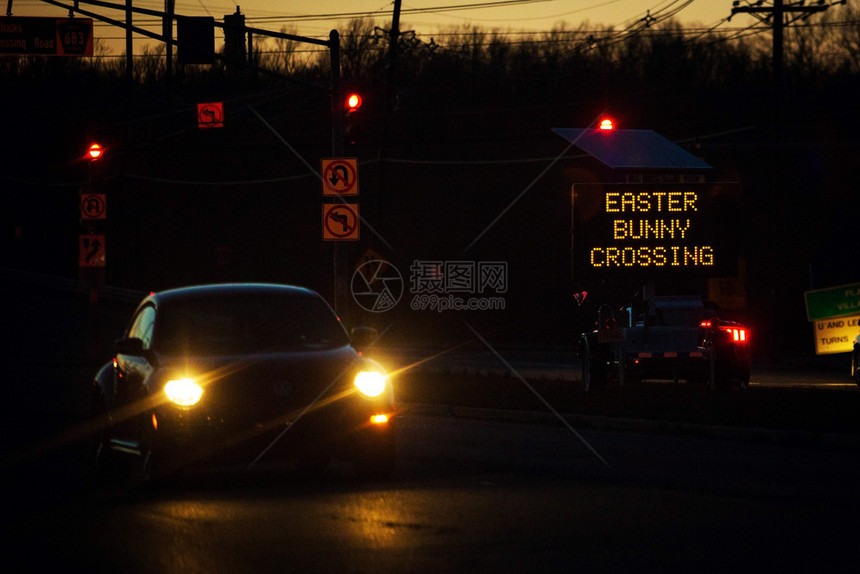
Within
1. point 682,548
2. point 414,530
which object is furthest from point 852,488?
point 414,530

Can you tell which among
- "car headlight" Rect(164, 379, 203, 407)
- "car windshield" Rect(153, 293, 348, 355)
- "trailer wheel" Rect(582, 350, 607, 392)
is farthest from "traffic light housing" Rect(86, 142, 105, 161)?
"car headlight" Rect(164, 379, 203, 407)

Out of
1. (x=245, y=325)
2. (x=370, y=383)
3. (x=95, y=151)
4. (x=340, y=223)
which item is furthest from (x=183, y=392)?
(x=95, y=151)

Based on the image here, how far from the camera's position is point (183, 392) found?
36.4ft

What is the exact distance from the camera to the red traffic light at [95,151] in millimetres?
32438

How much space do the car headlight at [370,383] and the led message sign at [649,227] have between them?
36.3ft

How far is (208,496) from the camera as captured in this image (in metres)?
10.8

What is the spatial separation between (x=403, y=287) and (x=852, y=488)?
43.7 metres

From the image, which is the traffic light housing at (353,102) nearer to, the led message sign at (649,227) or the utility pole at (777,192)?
the led message sign at (649,227)

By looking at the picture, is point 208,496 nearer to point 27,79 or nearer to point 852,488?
point 852,488

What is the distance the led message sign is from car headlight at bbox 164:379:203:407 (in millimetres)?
12094

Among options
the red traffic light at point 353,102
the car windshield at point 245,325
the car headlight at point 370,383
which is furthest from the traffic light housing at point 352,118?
the car headlight at point 370,383

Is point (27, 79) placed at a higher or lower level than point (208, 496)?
higher

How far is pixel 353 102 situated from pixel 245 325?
38.7ft

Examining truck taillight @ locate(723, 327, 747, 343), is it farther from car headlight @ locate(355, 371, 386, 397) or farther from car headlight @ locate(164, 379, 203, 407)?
car headlight @ locate(164, 379, 203, 407)
